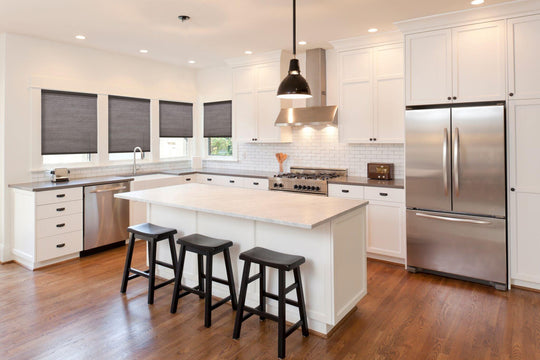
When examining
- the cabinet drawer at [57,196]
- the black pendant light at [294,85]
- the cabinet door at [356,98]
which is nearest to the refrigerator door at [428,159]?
the cabinet door at [356,98]

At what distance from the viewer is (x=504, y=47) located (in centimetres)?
355

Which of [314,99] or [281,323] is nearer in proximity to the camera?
[281,323]

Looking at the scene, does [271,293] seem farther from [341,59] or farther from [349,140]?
[341,59]

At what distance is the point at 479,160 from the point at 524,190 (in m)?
0.49

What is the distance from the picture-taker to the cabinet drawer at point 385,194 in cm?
423

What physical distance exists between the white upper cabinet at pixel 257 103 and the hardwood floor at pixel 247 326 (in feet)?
9.41

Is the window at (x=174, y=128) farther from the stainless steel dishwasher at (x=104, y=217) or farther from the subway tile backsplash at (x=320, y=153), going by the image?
the stainless steel dishwasher at (x=104, y=217)

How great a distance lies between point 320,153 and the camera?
18.3ft

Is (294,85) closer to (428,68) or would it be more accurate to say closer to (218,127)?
(428,68)

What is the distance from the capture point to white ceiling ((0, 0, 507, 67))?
11.8 feet

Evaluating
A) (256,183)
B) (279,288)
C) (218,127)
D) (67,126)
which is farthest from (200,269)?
(218,127)

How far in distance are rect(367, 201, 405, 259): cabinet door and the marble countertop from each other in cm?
129

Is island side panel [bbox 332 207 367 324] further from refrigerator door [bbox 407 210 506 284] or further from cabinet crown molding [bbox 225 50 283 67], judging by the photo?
cabinet crown molding [bbox 225 50 283 67]

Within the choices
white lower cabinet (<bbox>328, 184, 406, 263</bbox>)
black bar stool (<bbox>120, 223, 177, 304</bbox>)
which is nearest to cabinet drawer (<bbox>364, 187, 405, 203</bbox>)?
white lower cabinet (<bbox>328, 184, 406, 263</bbox>)
